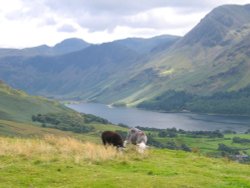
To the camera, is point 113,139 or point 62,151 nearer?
point 62,151

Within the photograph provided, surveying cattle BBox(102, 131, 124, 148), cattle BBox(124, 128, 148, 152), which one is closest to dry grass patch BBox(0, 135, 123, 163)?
cattle BBox(102, 131, 124, 148)

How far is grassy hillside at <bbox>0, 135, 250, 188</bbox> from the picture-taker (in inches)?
691

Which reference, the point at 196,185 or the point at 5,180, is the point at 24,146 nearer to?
the point at 5,180

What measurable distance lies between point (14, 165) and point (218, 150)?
187m

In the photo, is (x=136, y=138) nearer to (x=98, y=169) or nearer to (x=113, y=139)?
(x=113, y=139)

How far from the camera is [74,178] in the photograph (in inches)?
708

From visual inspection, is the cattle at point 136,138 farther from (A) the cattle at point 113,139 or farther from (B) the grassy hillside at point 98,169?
(B) the grassy hillside at point 98,169

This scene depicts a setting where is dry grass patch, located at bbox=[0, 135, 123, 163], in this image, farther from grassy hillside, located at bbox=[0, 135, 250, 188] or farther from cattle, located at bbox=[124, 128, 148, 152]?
cattle, located at bbox=[124, 128, 148, 152]

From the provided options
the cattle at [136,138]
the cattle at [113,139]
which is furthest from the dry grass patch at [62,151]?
the cattle at [136,138]

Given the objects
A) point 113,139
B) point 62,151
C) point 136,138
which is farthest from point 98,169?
point 136,138

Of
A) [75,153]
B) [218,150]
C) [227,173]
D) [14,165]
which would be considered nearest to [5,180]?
[14,165]

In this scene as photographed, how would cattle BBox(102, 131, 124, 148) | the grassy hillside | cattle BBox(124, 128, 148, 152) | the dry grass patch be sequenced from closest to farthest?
the grassy hillside → the dry grass patch → cattle BBox(102, 131, 124, 148) → cattle BBox(124, 128, 148, 152)

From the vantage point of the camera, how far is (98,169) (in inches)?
798

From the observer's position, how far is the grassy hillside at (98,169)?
17562mm
